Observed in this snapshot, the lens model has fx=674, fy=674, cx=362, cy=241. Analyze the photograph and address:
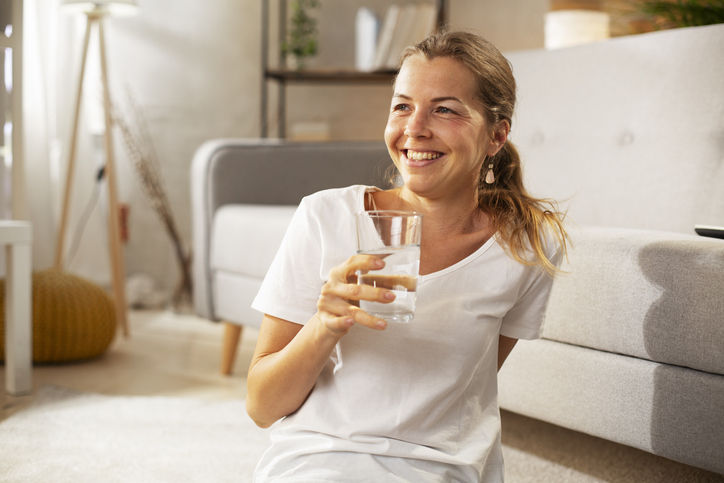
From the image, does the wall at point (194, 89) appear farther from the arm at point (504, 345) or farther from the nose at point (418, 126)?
the nose at point (418, 126)

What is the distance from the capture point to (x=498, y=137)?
928 mm

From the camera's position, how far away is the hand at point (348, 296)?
2.14 feet

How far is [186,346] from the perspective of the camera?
7.66 feet

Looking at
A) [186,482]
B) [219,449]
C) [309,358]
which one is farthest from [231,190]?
[309,358]

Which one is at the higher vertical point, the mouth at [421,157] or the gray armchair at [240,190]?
the mouth at [421,157]

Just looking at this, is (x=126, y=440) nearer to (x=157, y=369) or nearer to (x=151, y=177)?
(x=157, y=369)

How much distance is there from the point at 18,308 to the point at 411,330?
126 cm

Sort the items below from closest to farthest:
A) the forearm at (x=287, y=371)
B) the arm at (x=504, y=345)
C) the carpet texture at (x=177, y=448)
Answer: the forearm at (x=287, y=371) < the arm at (x=504, y=345) < the carpet texture at (x=177, y=448)

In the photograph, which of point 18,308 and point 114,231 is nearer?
point 18,308

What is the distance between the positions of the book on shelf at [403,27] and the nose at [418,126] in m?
1.96

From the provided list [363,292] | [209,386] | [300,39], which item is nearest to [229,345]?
[209,386]

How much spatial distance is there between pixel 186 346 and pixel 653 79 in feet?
5.48

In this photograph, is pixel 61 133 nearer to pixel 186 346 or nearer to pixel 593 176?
pixel 186 346

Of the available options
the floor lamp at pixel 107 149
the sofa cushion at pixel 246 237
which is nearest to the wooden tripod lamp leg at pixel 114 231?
the floor lamp at pixel 107 149
